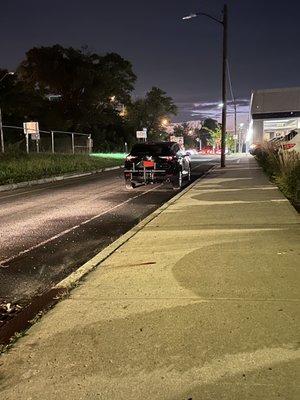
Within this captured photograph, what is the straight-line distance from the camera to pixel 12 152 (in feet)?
96.0

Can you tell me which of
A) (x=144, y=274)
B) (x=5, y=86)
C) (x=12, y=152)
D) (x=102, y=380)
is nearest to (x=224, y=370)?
(x=102, y=380)

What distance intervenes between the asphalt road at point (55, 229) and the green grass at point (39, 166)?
6.64 metres

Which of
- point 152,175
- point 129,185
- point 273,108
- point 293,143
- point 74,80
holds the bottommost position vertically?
point 129,185

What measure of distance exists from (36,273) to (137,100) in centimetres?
6868

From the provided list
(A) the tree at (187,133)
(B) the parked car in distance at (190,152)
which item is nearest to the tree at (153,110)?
(B) the parked car in distance at (190,152)

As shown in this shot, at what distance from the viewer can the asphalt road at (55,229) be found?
6.71 m

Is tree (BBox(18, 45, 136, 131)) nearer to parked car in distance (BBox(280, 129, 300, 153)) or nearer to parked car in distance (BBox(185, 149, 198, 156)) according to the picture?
parked car in distance (BBox(185, 149, 198, 156))

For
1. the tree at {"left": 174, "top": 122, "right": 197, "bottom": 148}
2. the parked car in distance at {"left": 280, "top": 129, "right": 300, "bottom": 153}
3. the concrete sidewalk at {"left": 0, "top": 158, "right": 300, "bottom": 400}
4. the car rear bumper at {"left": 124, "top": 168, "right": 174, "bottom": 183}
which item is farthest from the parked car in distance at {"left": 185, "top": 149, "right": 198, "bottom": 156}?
the tree at {"left": 174, "top": 122, "right": 197, "bottom": 148}

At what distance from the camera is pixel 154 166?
16969 mm

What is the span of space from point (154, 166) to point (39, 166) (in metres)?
12.1

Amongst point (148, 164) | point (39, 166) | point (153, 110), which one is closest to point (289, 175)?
point (148, 164)

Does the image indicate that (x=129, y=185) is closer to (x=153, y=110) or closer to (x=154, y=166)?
(x=154, y=166)

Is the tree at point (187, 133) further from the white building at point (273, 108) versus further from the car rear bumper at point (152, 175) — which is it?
the car rear bumper at point (152, 175)

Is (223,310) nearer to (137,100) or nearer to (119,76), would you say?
(119,76)
